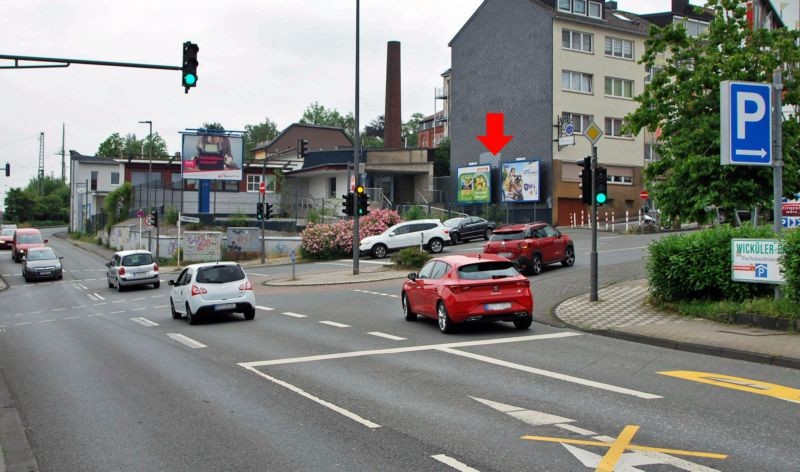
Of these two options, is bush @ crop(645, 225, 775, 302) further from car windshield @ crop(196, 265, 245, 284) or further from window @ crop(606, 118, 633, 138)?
window @ crop(606, 118, 633, 138)

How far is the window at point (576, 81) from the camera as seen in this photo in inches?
2111

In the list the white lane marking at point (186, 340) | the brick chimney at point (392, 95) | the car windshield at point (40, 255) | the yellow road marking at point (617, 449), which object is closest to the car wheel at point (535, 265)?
the white lane marking at point (186, 340)

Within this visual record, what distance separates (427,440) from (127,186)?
63884 mm

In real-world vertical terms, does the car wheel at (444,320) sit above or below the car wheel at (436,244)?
below

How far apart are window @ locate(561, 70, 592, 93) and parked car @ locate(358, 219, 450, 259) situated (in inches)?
760

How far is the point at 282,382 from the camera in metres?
10.7

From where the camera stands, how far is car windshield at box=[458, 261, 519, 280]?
51.6 feet

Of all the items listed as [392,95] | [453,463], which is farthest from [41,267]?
[453,463]

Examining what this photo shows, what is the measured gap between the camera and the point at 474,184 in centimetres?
5728

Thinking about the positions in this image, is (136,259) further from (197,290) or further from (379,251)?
(197,290)

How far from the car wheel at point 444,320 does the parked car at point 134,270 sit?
21.1 m

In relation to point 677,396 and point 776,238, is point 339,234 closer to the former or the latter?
point 776,238

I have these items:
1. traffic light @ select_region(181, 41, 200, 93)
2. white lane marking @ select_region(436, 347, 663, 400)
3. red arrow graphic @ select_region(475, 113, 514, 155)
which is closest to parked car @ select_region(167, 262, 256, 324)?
traffic light @ select_region(181, 41, 200, 93)

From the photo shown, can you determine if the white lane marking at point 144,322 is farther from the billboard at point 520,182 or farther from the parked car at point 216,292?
the billboard at point 520,182
